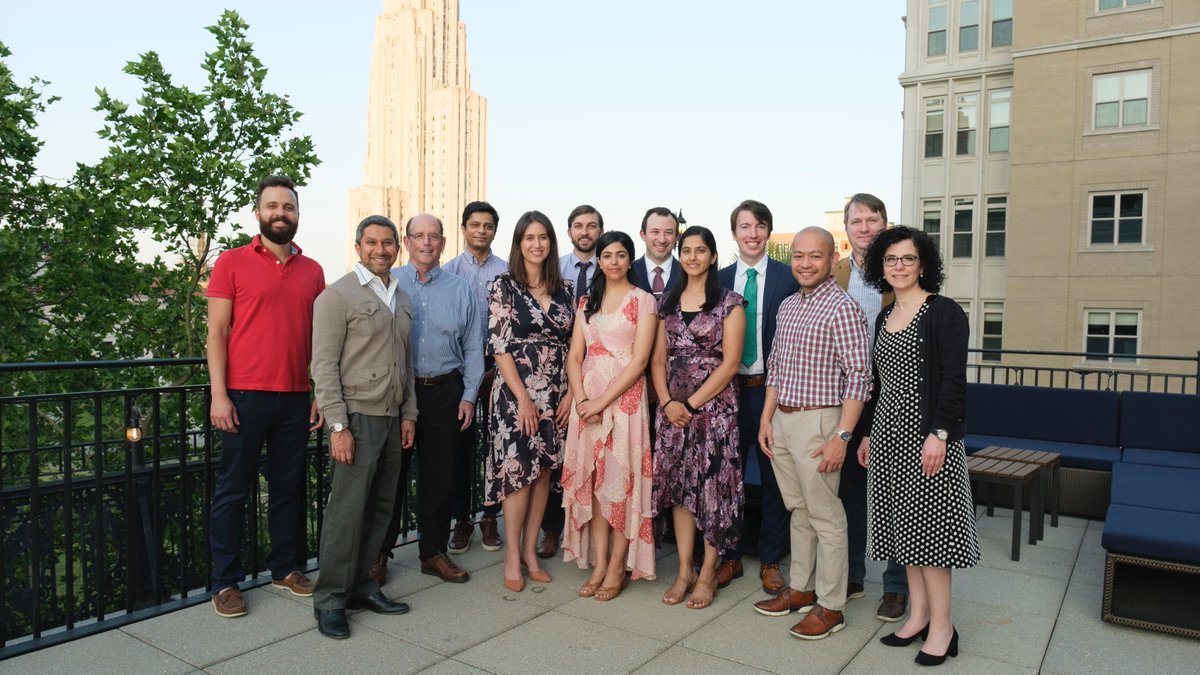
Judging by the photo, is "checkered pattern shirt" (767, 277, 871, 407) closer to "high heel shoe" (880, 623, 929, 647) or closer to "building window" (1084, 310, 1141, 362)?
"high heel shoe" (880, 623, 929, 647)

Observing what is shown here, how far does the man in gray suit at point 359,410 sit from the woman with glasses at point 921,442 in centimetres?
223

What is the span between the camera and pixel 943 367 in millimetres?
3219

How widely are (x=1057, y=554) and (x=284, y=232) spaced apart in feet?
16.0

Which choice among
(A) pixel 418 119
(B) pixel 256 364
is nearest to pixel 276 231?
(B) pixel 256 364

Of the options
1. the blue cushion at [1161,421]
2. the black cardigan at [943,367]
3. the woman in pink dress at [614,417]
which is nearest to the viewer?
the black cardigan at [943,367]

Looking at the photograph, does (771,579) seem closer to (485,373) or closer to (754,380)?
(754,380)

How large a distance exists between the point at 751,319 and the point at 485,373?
1630 mm

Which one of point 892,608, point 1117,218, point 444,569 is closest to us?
point 892,608

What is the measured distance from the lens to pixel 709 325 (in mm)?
3941

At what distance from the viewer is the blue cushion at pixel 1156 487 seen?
4.38 meters

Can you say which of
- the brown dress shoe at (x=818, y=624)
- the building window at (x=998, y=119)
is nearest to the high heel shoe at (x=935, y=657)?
the brown dress shoe at (x=818, y=624)

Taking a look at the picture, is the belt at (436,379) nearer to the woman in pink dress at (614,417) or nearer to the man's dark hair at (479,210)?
the woman in pink dress at (614,417)

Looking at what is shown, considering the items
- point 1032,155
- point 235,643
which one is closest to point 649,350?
point 235,643

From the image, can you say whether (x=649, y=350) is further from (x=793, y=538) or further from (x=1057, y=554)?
(x=1057, y=554)
